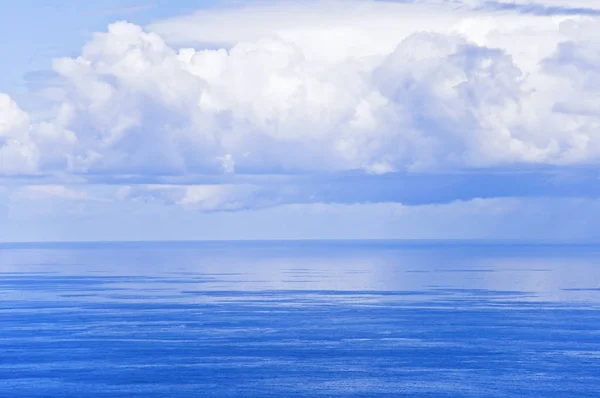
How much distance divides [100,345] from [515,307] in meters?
67.4

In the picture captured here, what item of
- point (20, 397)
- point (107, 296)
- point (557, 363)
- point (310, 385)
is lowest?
point (20, 397)

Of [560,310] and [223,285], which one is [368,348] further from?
[223,285]

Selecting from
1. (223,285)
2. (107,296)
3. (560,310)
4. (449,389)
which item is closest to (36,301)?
(107,296)

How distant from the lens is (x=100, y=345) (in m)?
101

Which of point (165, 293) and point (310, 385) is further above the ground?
point (165, 293)

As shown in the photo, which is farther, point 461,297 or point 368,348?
point 461,297

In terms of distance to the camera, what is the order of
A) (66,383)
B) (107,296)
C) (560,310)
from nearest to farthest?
(66,383)
(560,310)
(107,296)

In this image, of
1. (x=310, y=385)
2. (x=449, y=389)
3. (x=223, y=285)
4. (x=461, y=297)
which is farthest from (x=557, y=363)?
(x=223, y=285)

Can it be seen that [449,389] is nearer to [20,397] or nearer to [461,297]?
[20,397]

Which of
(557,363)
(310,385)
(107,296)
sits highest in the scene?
(107,296)

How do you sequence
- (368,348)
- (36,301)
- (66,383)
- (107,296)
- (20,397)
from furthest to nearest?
(107,296)
(36,301)
(368,348)
(66,383)
(20,397)

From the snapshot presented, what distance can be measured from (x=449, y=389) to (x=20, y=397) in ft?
118

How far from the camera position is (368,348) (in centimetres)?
9856

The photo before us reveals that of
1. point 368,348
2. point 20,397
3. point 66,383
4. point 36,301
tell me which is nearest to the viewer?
point 20,397
